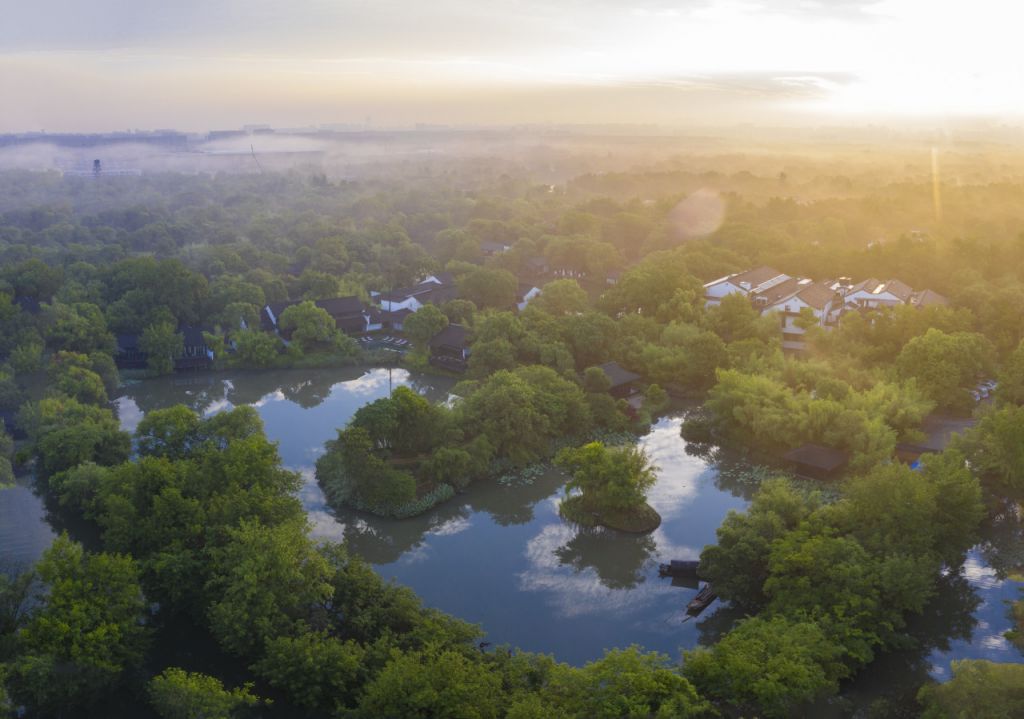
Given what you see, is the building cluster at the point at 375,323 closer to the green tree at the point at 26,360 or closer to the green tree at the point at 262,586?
the green tree at the point at 26,360

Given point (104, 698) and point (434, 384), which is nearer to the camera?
point (104, 698)

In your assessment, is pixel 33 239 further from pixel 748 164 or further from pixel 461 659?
pixel 748 164

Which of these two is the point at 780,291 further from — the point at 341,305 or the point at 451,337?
the point at 341,305

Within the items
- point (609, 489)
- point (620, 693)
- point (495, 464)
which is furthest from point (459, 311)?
point (620, 693)

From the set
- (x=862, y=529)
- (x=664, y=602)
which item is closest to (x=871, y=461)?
(x=862, y=529)

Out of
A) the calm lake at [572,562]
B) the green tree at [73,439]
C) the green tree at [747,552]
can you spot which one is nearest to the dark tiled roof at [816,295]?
the calm lake at [572,562]

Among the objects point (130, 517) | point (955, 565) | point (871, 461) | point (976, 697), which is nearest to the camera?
point (976, 697)
